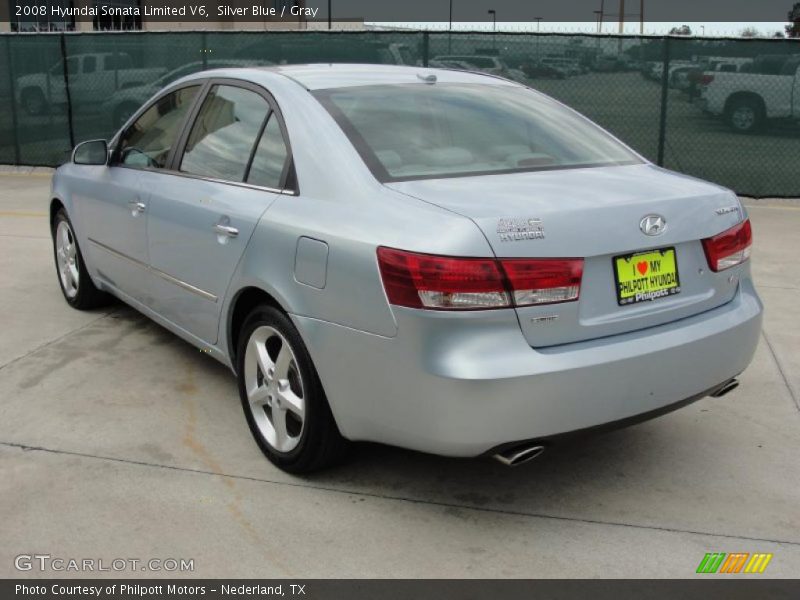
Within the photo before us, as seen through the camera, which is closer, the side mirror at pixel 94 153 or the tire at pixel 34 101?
the side mirror at pixel 94 153

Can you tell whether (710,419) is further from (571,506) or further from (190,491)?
(190,491)

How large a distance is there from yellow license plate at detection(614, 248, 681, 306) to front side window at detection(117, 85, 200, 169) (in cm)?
248

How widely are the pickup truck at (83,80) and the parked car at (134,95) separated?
72 millimetres

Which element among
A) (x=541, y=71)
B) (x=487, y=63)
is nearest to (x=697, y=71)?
(x=541, y=71)

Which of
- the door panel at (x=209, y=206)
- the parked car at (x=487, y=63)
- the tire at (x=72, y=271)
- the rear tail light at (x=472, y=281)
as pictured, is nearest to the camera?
the rear tail light at (x=472, y=281)

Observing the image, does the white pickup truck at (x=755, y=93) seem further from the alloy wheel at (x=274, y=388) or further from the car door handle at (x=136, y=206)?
the alloy wheel at (x=274, y=388)

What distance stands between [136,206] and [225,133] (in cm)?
78

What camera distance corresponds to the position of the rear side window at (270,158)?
3.67 metres

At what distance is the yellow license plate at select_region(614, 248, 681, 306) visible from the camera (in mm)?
3055

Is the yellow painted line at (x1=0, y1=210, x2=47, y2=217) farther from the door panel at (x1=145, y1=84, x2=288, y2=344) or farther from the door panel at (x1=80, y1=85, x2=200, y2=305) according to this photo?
the door panel at (x1=145, y1=84, x2=288, y2=344)

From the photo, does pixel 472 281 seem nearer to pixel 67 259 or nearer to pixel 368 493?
pixel 368 493

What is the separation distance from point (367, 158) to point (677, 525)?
175 cm

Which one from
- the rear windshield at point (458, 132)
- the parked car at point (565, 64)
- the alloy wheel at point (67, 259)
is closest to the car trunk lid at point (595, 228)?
the rear windshield at point (458, 132)

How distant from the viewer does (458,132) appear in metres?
3.76
